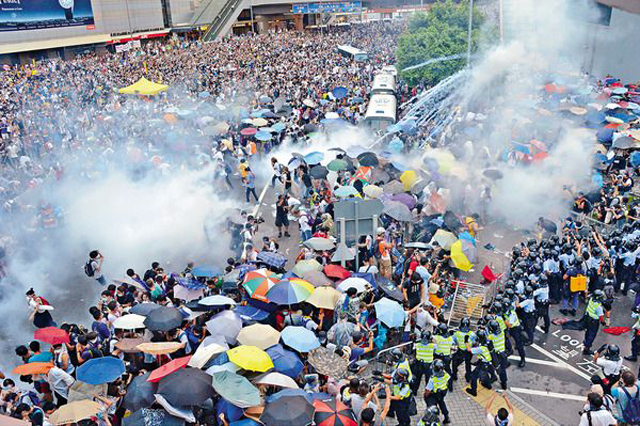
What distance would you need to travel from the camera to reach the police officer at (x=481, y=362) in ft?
25.0

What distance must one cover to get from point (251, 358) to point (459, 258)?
522 centimetres

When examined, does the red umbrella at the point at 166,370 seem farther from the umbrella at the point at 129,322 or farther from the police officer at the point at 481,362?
the police officer at the point at 481,362

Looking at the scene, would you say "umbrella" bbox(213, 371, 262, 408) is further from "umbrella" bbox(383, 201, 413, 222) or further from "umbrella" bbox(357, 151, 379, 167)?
"umbrella" bbox(357, 151, 379, 167)

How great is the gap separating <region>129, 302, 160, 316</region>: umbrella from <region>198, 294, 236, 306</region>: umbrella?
2.41 feet

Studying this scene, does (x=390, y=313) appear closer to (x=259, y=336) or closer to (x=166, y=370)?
(x=259, y=336)

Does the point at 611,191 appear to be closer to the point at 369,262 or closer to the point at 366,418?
the point at 369,262

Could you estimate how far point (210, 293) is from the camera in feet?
31.2

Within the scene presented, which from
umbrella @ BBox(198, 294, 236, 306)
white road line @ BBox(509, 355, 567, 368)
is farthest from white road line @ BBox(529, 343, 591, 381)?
umbrella @ BBox(198, 294, 236, 306)

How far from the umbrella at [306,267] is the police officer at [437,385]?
332cm

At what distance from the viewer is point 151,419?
19.8ft

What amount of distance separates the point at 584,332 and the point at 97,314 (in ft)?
27.3

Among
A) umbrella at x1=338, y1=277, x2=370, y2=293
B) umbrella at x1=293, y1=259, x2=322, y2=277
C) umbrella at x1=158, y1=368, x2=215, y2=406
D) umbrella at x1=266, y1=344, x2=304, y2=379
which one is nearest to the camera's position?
umbrella at x1=158, y1=368, x2=215, y2=406

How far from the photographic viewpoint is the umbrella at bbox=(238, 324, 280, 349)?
7.51 meters

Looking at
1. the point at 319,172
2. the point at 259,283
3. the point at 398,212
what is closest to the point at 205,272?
the point at 259,283
